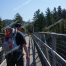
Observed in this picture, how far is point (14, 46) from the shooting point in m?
9.34

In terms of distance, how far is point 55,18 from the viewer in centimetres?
15288

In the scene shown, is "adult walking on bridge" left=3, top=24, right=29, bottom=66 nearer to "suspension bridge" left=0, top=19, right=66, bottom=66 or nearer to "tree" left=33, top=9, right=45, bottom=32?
"suspension bridge" left=0, top=19, right=66, bottom=66

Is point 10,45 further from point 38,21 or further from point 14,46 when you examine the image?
point 38,21

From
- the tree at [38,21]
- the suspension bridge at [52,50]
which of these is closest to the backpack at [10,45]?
the suspension bridge at [52,50]

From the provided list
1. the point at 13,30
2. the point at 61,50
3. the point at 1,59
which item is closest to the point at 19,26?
the point at 13,30

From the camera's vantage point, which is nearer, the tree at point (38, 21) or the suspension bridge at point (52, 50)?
the suspension bridge at point (52, 50)

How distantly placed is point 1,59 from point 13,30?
165 inches

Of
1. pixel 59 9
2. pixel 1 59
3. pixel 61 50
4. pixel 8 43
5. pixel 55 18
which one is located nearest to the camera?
pixel 61 50

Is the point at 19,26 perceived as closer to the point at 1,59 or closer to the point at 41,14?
the point at 1,59

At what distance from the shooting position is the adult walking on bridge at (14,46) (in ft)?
30.5

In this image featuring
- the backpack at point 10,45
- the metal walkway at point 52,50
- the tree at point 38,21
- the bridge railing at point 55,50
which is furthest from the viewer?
the tree at point 38,21

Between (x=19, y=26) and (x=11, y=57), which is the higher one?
(x=19, y=26)

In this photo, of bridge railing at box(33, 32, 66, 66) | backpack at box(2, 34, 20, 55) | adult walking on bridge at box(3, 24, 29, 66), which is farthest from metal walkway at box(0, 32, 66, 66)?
backpack at box(2, 34, 20, 55)

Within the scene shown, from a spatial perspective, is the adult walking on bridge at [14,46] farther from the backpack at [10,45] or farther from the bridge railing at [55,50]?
the bridge railing at [55,50]
